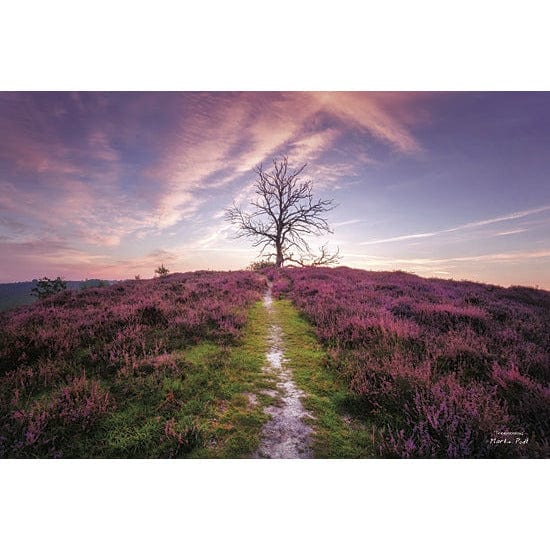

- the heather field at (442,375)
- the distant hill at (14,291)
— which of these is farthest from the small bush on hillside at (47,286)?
the heather field at (442,375)

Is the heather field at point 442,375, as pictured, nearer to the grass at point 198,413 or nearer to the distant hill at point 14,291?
the grass at point 198,413

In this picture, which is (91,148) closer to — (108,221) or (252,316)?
(108,221)

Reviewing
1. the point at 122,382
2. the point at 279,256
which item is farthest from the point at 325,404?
the point at 279,256

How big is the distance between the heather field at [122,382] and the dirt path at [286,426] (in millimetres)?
249

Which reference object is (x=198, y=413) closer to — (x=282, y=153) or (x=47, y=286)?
(x=282, y=153)

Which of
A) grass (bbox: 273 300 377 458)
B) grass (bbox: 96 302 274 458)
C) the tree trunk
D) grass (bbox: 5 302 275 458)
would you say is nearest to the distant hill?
grass (bbox: 5 302 275 458)

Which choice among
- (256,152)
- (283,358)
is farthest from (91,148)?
(283,358)

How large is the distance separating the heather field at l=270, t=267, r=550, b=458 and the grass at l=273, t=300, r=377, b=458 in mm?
68

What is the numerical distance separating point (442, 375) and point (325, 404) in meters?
Answer: 1.93

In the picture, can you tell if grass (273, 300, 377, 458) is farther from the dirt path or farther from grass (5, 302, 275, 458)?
grass (5, 302, 275, 458)

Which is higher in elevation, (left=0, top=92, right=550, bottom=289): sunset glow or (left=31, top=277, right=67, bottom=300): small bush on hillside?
(left=0, top=92, right=550, bottom=289): sunset glow

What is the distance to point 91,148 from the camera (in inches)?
258

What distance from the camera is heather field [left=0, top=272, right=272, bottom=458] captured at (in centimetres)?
301

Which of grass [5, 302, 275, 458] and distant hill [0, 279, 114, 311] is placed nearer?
grass [5, 302, 275, 458]
